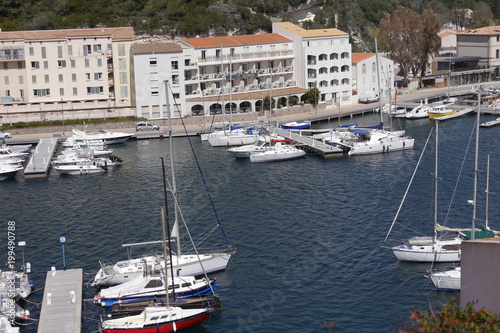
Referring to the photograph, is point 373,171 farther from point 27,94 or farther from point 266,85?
point 27,94

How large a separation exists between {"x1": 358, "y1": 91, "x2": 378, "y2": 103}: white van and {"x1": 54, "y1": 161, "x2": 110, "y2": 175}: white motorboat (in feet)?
119

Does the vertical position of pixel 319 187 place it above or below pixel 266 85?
below

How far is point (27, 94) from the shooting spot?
273ft

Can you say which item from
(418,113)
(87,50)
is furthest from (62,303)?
(418,113)

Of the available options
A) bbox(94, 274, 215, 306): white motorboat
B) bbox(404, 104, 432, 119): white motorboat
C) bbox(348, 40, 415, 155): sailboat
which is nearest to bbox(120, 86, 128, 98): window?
bbox(348, 40, 415, 155): sailboat

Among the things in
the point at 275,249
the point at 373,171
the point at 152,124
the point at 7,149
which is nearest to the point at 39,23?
the point at 152,124

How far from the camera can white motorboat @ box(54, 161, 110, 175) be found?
6425 centimetres

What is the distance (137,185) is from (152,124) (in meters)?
21.2

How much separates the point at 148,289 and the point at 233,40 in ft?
178

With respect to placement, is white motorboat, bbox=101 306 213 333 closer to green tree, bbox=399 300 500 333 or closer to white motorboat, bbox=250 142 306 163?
green tree, bbox=399 300 500 333

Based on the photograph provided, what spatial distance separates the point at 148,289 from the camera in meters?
37.0

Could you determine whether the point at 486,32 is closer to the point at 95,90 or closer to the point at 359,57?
the point at 359,57

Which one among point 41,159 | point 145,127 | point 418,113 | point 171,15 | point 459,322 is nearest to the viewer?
point 459,322

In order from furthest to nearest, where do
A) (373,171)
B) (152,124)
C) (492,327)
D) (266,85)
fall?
(266,85), (152,124), (373,171), (492,327)
